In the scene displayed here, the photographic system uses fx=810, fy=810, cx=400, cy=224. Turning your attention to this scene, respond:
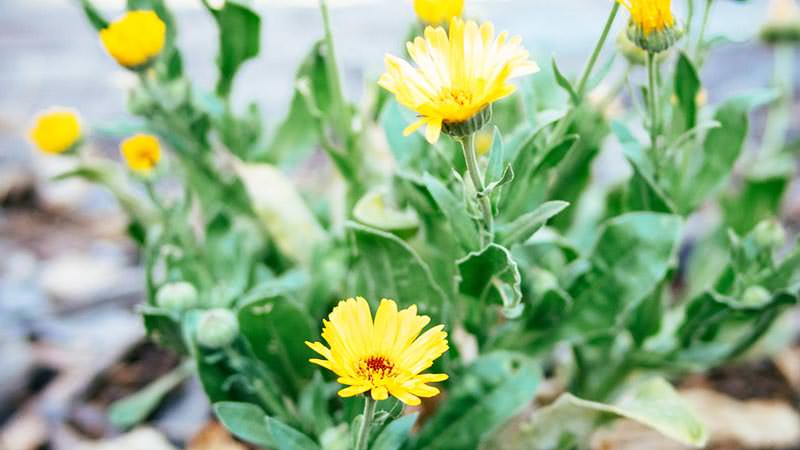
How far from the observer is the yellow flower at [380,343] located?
2.26ft

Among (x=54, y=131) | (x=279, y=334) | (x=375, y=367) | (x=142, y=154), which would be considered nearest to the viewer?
(x=375, y=367)

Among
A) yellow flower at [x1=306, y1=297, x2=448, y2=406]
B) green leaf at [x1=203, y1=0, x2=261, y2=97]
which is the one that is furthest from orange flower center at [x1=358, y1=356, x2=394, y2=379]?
green leaf at [x1=203, y1=0, x2=261, y2=97]

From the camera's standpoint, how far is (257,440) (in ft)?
3.06

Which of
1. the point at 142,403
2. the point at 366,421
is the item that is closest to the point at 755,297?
the point at 366,421

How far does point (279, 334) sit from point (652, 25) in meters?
0.60

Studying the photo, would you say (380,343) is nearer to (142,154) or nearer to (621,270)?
(621,270)

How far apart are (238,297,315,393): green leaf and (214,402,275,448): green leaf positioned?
139mm

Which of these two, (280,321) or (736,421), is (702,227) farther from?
(280,321)

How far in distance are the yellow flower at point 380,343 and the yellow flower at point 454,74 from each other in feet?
0.53

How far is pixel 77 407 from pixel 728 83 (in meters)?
2.42

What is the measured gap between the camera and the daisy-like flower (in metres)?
0.85

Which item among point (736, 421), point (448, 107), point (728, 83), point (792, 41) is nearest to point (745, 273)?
point (736, 421)

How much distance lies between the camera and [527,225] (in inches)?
34.5

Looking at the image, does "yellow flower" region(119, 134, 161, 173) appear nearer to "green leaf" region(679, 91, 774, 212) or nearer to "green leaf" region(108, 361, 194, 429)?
"green leaf" region(108, 361, 194, 429)
